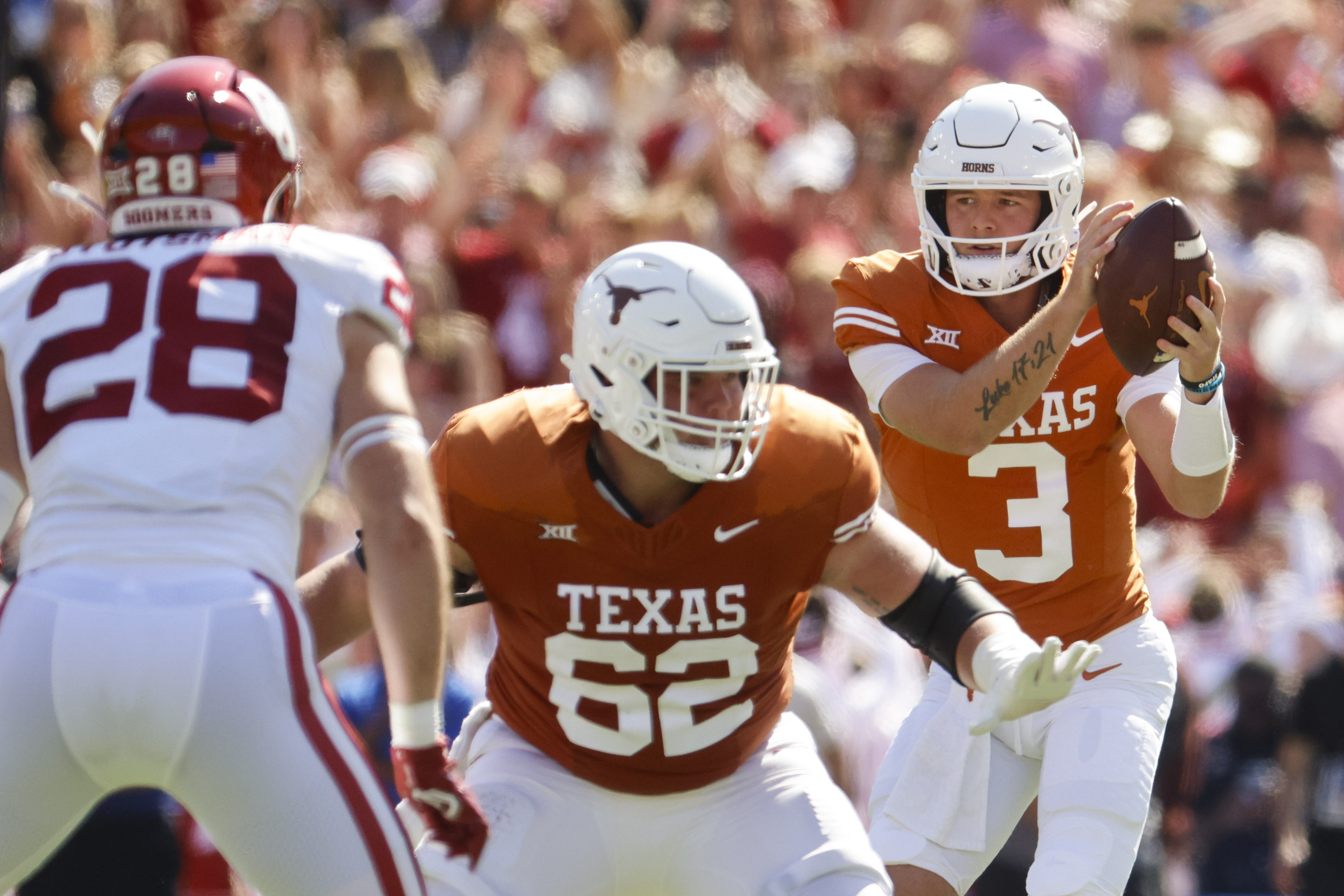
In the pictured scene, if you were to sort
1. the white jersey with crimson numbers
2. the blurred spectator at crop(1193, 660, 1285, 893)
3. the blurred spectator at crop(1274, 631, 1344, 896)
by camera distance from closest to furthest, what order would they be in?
the white jersey with crimson numbers
the blurred spectator at crop(1274, 631, 1344, 896)
the blurred spectator at crop(1193, 660, 1285, 893)

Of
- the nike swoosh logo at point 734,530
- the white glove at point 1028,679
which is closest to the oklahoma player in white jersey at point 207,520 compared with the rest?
the nike swoosh logo at point 734,530

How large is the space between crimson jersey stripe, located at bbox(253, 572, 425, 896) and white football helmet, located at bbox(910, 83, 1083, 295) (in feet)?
6.09

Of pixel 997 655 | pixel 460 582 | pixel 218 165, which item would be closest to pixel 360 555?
pixel 460 582

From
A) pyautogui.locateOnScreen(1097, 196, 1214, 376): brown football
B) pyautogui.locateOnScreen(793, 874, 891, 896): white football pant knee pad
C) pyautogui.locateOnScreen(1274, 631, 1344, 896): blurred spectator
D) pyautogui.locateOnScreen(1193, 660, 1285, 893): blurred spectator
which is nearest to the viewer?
pyautogui.locateOnScreen(793, 874, 891, 896): white football pant knee pad

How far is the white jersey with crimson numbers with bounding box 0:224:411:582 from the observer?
2.99 meters

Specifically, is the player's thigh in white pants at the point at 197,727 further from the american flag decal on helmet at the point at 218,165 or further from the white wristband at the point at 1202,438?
the white wristband at the point at 1202,438

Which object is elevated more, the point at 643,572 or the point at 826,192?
the point at 826,192

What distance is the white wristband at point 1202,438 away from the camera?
12.5 ft

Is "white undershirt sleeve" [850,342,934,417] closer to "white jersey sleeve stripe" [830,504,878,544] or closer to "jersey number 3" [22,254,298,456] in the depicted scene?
"white jersey sleeve stripe" [830,504,878,544]

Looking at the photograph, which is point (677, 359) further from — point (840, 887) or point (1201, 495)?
point (1201, 495)

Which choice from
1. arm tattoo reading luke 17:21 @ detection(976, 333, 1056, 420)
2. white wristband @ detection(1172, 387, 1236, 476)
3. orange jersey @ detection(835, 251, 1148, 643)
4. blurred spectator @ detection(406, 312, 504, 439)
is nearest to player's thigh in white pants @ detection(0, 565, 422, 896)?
arm tattoo reading luke 17:21 @ detection(976, 333, 1056, 420)

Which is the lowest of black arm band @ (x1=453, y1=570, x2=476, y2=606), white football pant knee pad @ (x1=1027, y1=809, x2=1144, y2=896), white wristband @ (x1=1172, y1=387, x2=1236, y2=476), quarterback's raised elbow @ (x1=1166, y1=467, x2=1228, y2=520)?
white football pant knee pad @ (x1=1027, y1=809, x2=1144, y2=896)

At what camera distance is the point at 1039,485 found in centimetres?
414

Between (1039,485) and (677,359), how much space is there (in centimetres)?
116
